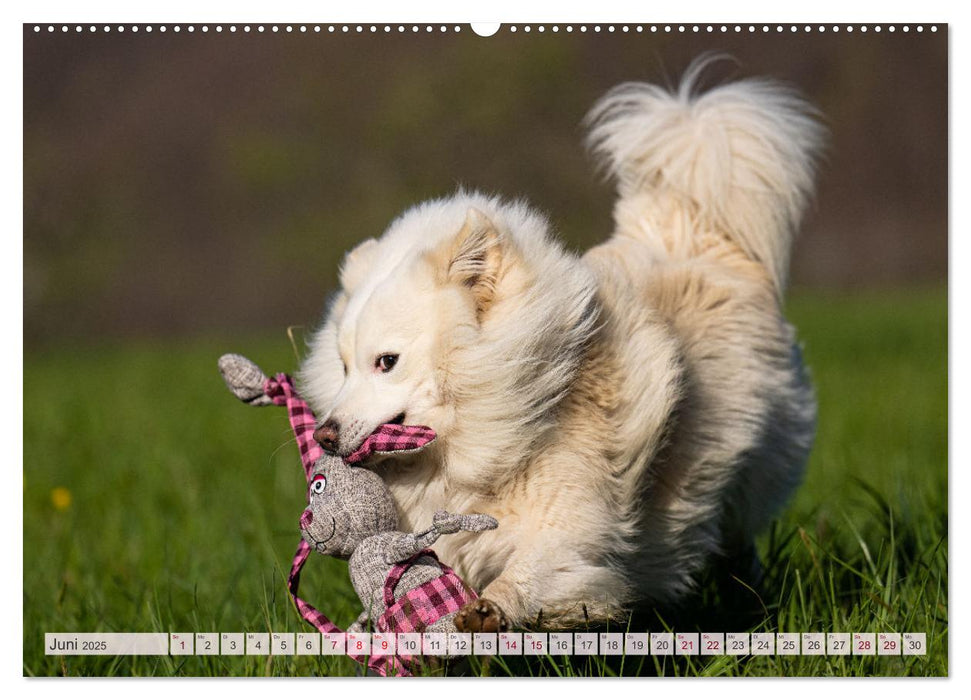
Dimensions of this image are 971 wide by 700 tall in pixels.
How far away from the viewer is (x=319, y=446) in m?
3.19

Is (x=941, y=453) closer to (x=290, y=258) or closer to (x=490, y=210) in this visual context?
(x=490, y=210)

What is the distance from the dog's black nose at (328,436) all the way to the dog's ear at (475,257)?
536 millimetres

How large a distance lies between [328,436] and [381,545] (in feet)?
1.04

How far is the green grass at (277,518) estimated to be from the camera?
11.7 ft

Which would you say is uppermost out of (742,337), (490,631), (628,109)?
(628,109)

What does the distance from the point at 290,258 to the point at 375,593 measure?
4.36 meters

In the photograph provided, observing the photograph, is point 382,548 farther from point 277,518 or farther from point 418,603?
point 277,518

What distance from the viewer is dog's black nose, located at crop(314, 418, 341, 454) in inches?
117

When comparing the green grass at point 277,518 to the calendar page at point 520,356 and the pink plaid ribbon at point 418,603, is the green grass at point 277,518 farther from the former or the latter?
the pink plaid ribbon at point 418,603

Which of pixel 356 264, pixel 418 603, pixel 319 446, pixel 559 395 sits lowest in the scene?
pixel 418 603

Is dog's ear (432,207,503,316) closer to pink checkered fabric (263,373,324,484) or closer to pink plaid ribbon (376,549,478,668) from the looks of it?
pink checkered fabric (263,373,324,484)

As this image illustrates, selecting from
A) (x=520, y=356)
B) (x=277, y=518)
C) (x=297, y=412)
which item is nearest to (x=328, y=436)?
(x=297, y=412)

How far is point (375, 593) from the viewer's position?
9.54ft

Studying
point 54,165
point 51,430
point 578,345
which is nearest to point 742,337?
point 578,345
